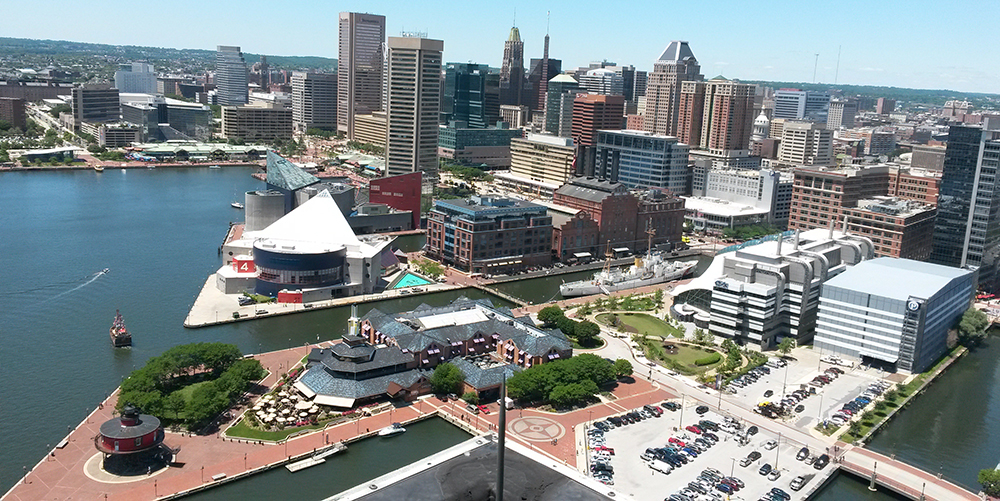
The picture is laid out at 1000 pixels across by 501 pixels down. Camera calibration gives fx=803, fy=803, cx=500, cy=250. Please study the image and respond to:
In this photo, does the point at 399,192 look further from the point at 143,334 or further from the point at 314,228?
the point at 143,334

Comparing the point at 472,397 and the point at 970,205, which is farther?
the point at 970,205

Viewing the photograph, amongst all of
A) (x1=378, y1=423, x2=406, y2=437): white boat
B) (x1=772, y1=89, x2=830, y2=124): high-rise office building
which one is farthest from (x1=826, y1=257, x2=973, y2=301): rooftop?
(x1=772, y1=89, x2=830, y2=124): high-rise office building

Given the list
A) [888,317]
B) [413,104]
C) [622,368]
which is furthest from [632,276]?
[413,104]

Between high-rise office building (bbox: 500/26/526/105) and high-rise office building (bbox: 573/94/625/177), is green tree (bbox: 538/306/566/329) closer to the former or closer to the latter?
high-rise office building (bbox: 573/94/625/177)

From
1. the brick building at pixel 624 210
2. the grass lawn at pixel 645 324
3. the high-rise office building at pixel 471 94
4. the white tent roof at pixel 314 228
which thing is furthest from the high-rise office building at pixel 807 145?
the white tent roof at pixel 314 228

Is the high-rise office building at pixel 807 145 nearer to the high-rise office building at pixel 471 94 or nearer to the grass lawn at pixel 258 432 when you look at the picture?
the high-rise office building at pixel 471 94

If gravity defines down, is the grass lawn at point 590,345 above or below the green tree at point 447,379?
below

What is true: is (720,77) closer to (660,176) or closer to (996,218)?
(660,176)
